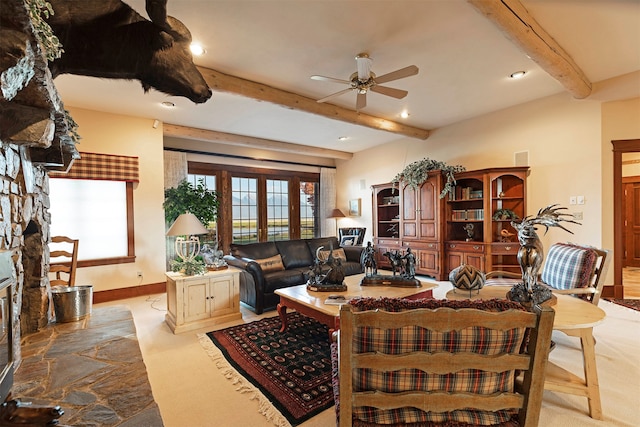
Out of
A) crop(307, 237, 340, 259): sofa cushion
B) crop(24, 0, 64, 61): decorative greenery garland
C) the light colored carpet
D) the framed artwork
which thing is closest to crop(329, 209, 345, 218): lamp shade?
the framed artwork

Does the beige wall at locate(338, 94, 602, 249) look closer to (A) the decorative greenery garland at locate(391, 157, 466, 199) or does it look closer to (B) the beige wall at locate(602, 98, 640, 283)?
(B) the beige wall at locate(602, 98, 640, 283)

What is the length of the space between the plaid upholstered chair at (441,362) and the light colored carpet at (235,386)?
0.89 metres

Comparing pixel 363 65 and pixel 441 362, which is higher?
pixel 363 65

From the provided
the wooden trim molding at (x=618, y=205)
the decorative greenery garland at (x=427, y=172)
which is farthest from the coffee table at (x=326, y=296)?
the wooden trim molding at (x=618, y=205)

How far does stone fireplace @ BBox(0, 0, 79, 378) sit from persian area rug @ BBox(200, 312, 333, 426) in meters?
1.35

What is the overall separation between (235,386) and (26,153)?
201 centimetres

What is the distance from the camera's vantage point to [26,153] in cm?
176

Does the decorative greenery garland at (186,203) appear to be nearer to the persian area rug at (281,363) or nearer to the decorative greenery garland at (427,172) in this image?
the persian area rug at (281,363)

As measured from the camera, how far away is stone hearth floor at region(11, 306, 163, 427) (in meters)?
1.25

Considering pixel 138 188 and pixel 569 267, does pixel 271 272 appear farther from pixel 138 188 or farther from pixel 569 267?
pixel 569 267


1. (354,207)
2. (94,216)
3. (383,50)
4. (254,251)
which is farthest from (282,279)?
(354,207)

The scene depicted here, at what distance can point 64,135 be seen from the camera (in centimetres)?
165

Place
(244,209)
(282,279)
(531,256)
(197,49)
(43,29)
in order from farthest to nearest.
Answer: (244,209)
(282,279)
(197,49)
(531,256)
(43,29)

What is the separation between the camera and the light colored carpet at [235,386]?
1826 millimetres
